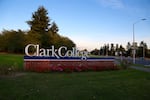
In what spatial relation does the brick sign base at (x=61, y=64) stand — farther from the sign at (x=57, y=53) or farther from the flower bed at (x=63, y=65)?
the sign at (x=57, y=53)

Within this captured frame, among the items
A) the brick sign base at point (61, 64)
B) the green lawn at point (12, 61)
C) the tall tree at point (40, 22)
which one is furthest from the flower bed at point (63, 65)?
the tall tree at point (40, 22)

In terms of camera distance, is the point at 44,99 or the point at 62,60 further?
the point at 62,60

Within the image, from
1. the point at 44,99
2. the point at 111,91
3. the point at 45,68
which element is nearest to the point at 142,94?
the point at 111,91

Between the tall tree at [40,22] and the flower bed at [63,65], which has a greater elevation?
the tall tree at [40,22]

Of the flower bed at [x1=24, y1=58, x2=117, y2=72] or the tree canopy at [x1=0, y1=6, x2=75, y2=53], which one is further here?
the tree canopy at [x1=0, y1=6, x2=75, y2=53]

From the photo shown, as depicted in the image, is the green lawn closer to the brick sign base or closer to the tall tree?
the brick sign base

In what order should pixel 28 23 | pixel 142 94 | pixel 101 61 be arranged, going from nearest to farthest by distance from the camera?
pixel 142 94, pixel 101 61, pixel 28 23

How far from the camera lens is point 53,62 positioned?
22250 millimetres

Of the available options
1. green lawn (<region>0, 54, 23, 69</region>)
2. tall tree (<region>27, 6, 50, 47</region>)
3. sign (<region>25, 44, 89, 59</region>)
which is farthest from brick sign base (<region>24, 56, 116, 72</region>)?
tall tree (<region>27, 6, 50, 47</region>)

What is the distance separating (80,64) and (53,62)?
293 cm

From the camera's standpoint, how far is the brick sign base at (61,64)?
21.1 meters

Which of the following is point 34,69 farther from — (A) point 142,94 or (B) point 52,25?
(B) point 52,25

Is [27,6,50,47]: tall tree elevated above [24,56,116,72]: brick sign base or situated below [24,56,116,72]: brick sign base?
above

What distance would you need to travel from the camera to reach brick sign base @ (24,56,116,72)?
21125mm
